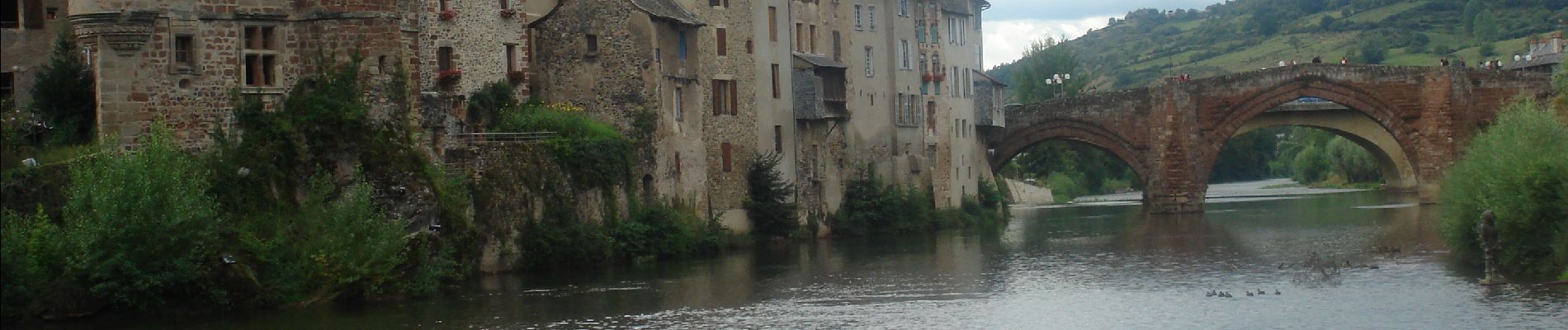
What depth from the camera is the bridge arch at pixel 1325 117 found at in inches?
3278

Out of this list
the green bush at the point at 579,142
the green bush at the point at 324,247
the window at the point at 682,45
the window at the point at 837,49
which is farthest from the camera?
the window at the point at 837,49

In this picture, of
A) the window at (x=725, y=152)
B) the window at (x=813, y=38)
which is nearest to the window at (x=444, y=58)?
the window at (x=725, y=152)

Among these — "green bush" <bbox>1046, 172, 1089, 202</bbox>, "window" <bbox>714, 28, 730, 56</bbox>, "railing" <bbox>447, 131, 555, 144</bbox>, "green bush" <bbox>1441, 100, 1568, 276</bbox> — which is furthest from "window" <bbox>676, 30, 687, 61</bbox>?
"green bush" <bbox>1046, 172, 1089, 202</bbox>

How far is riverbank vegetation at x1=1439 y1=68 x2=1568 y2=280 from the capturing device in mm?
41625

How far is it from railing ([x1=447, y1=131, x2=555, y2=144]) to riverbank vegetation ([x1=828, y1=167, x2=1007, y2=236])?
64.3 ft

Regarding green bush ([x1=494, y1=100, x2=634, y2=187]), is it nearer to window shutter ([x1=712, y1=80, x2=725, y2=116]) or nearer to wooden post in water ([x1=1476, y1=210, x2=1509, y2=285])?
window shutter ([x1=712, y1=80, x2=725, y2=116])

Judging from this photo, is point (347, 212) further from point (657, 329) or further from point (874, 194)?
point (874, 194)

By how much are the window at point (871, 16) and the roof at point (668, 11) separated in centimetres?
1626

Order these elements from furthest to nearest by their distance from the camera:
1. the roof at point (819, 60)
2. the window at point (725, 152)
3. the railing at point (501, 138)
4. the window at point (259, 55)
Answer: the roof at point (819, 60) < the window at point (725, 152) < the railing at point (501, 138) < the window at point (259, 55)

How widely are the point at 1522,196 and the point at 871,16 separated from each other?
36302 mm

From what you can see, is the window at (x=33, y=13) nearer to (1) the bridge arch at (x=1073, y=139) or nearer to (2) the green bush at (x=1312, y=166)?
(1) the bridge arch at (x=1073, y=139)

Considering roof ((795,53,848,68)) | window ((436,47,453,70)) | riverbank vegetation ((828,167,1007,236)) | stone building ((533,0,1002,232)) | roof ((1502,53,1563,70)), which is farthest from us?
roof ((1502,53,1563,70))

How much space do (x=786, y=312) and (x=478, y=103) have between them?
1618cm

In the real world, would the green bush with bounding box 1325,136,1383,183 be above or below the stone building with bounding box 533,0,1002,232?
below
